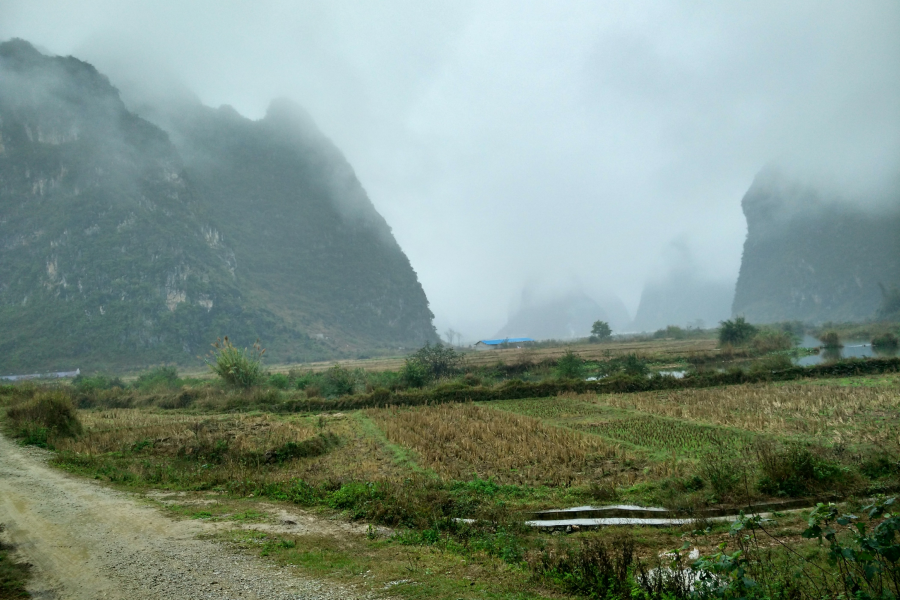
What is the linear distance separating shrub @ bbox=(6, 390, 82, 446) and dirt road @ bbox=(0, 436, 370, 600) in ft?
22.7

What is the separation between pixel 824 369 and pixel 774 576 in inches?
998

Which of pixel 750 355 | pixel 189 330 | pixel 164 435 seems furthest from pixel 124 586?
pixel 189 330

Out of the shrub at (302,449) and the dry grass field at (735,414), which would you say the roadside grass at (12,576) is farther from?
the dry grass field at (735,414)

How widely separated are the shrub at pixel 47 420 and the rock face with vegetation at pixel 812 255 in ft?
378

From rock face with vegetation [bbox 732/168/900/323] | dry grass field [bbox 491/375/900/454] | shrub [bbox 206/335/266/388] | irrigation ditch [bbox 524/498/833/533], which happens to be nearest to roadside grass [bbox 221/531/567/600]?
irrigation ditch [bbox 524/498/833/533]

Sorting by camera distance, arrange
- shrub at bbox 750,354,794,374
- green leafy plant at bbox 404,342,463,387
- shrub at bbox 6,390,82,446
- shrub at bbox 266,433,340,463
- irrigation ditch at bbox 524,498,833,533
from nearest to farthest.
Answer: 1. irrigation ditch at bbox 524,498,833,533
2. shrub at bbox 266,433,340,463
3. shrub at bbox 6,390,82,446
4. shrub at bbox 750,354,794,374
5. green leafy plant at bbox 404,342,463,387

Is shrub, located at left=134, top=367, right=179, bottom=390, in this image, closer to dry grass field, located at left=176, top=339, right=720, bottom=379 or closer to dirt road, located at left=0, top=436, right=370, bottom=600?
dry grass field, located at left=176, top=339, right=720, bottom=379

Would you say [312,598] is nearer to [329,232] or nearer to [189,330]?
[189,330]

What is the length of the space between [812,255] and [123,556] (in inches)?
5994

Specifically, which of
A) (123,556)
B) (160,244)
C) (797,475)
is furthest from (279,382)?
(160,244)

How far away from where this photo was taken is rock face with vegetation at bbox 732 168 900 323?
110 metres

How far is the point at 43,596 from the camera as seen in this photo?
A: 5.43 meters

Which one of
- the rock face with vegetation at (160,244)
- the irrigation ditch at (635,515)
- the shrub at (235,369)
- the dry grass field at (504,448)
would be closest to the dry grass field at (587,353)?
the shrub at (235,369)

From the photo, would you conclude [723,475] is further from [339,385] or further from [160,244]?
[160,244]
